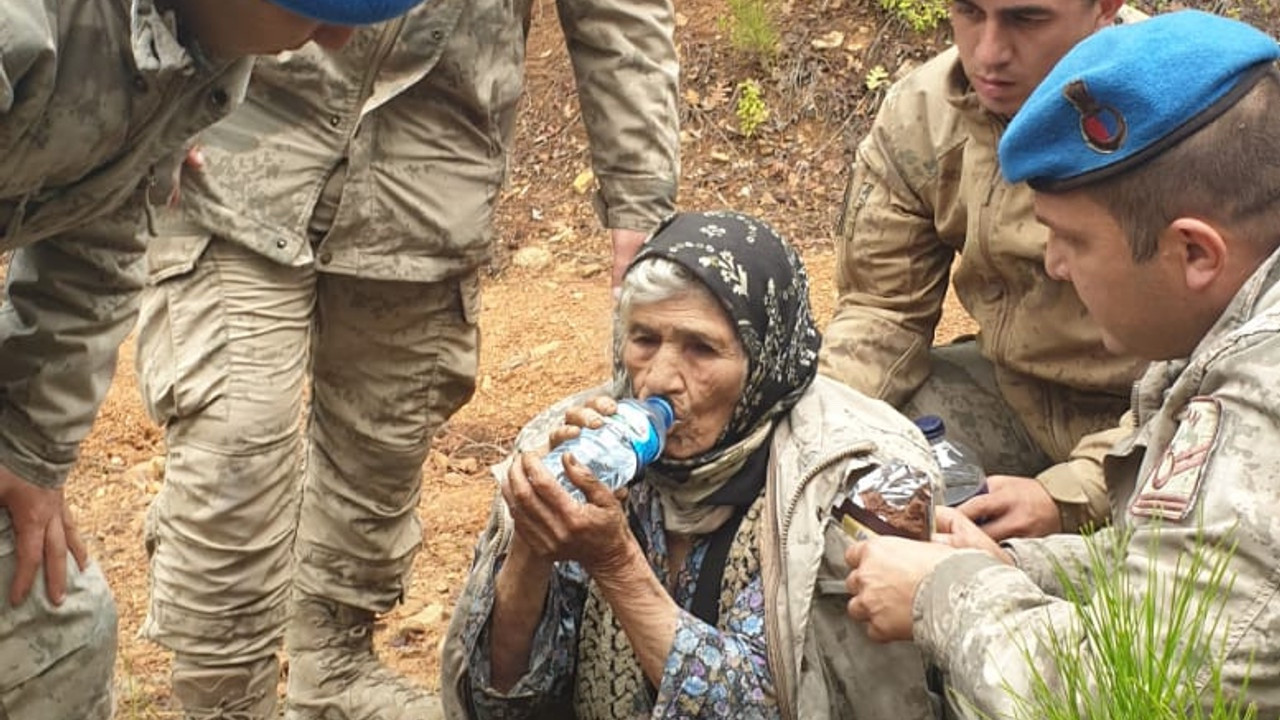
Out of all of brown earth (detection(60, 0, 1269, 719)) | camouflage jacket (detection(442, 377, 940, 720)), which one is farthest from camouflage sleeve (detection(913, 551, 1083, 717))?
brown earth (detection(60, 0, 1269, 719))

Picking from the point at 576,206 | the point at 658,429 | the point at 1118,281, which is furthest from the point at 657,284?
the point at 576,206

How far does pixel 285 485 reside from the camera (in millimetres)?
4145

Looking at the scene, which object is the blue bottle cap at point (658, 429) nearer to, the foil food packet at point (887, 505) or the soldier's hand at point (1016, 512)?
the foil food packet at point (887, 505)

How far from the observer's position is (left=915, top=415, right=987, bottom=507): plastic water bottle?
3.87 m

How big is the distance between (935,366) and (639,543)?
1306 mm

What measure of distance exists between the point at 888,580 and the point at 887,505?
26cm

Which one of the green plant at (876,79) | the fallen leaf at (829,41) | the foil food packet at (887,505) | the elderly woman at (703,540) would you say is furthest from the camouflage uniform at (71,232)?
the fallen leaf at (829,41)

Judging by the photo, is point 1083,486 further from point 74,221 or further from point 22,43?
point 22,43

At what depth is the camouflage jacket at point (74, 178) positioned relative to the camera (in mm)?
2535

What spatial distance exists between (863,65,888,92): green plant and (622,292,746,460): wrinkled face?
213 inches

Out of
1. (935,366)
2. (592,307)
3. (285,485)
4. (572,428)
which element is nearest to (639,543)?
(572,428)

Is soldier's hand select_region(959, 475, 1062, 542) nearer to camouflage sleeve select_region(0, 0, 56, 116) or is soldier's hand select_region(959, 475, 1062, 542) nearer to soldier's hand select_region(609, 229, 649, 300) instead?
soldier's hand select_region(609, 229, 649, 300)

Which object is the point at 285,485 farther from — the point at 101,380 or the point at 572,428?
the point at 572,428

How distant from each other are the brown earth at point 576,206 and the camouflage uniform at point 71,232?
2.76 meters
